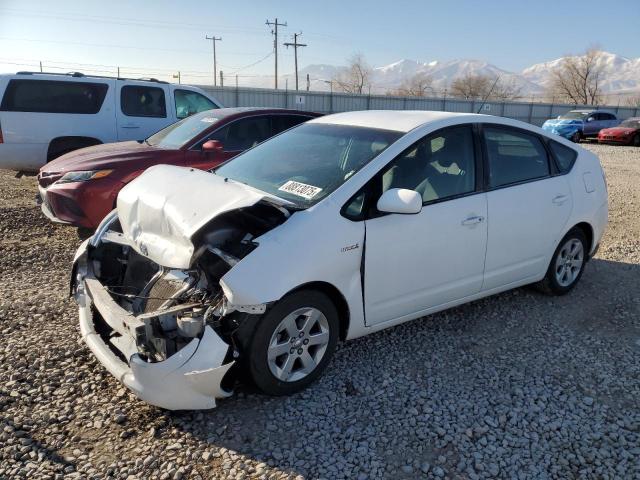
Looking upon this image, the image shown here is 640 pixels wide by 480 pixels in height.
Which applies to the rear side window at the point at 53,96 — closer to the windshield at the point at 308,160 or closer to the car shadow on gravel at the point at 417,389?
the windshield at the point at 308,160

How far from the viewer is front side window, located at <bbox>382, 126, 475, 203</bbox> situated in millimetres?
3580

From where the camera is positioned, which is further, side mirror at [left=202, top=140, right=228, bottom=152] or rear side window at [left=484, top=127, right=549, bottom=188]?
side mirror at [left=202, top=140, right=228, bottom=152]

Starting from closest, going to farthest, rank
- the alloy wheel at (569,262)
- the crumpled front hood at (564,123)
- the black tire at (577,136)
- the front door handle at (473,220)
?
the front door handle at (473,220) → the alloy wheel at (569,262) → the crumpled front hood at (564,123) → the black tire at (577,136)

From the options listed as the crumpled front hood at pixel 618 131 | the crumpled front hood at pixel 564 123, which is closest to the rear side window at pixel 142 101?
the crumpled front hood at pixel 564 123

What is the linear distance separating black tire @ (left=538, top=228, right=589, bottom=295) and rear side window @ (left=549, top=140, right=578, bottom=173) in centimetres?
58

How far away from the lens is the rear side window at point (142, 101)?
880 cm

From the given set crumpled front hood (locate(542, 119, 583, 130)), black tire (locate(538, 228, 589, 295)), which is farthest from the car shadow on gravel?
crumpled front hood (locate(542, 119, 583, 130))

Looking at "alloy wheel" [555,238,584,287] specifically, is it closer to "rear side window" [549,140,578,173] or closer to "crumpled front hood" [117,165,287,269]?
"rear side window" [549,140,578,173]

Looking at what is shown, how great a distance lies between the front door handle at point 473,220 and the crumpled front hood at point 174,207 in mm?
1435

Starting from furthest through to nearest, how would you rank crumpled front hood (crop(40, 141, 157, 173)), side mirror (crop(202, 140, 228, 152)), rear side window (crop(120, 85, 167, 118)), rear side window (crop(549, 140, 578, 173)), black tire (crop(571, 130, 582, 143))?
black tire (crop(571, 130, 582, 143)), rear side window (crop(120, 85, 167, 118)), side mirror (crop(202, 140, 228, 152)), crumpled front hood (crop(40, 141, 157, 173)), rear side window (crop(549, 140, 578, 173))

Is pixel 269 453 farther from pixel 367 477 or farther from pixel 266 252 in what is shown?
pixel 266 252

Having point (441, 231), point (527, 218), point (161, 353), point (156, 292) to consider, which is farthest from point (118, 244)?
point (527, 218)

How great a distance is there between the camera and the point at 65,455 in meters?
2.67

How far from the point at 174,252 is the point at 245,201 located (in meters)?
0.49
